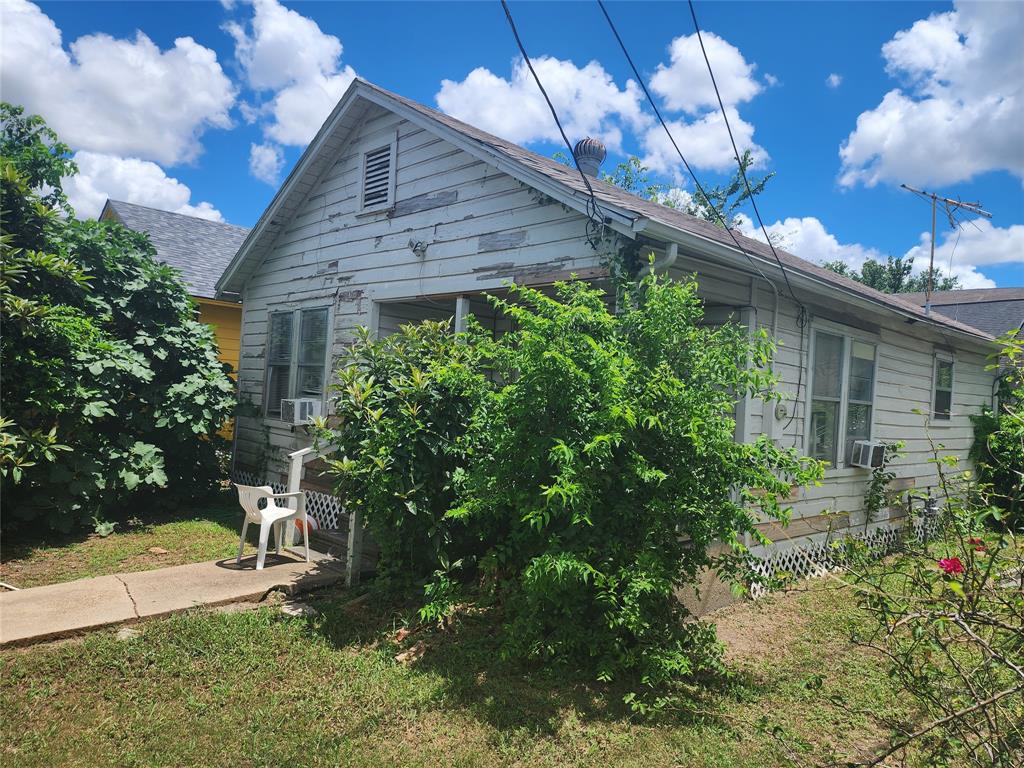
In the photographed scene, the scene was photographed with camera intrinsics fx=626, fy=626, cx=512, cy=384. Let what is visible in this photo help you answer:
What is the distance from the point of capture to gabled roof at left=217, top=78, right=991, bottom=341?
499 centimetres

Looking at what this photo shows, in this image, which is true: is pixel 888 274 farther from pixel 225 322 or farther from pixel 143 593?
pixel 143 593

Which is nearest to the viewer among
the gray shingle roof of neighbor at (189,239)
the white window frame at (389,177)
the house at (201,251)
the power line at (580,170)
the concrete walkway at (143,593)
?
the concrete walkway at (143,593)

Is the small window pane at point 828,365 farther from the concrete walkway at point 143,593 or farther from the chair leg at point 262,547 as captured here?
the chair leg at point 262,547

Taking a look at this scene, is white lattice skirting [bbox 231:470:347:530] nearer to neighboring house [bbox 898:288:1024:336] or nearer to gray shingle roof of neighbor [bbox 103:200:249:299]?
gray shingle roof of neighbor [bbox 103:200:249:299]

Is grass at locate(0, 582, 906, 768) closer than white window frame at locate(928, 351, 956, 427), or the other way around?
grass at locate(0, 582, 906, 768)

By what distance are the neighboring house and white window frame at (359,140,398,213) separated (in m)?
15.4

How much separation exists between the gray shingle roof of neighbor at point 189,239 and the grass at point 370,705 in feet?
32.1

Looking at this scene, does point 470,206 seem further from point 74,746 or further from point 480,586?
point 74,746

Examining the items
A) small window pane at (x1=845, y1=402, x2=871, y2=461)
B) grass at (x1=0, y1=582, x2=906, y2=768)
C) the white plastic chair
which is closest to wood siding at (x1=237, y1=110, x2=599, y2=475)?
the white plastic chair

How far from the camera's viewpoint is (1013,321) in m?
17.6

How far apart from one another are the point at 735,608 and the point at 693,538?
2272mm

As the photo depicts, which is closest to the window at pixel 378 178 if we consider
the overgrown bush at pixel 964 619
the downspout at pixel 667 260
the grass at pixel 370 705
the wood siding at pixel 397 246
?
the wood siding at pixel 397 246

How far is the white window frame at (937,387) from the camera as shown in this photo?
30.8 feet

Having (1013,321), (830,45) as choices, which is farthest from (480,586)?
(1013,321)
